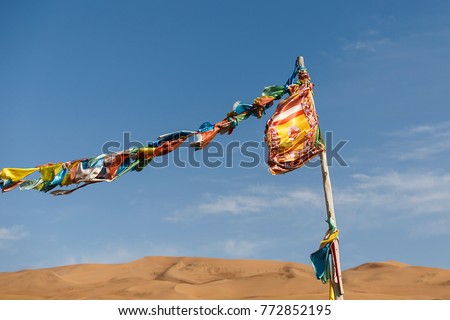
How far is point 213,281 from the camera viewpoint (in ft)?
Result: 129

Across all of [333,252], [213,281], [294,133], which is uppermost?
[213,281]

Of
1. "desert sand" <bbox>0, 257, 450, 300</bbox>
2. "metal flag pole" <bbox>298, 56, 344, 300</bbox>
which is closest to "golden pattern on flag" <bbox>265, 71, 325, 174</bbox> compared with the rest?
"metal flag pole" <bbox>298, 56, 344, 300</bbox>

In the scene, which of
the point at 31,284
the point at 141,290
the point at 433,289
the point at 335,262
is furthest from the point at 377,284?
the point at 335,262

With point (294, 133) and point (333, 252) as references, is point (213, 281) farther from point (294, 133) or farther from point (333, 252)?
point (333, 252)

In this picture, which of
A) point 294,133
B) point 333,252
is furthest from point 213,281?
point 333,252

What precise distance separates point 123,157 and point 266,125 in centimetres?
205

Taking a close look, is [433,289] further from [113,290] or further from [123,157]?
[123,157]

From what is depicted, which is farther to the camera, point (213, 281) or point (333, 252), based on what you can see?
point (213, 281)

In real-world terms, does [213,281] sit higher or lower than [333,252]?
higher

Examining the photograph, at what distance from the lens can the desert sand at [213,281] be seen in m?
32.5

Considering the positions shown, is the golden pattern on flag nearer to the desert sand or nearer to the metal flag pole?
the metal flag pole

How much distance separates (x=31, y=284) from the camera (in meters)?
40.0

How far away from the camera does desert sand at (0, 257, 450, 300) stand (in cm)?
3253
